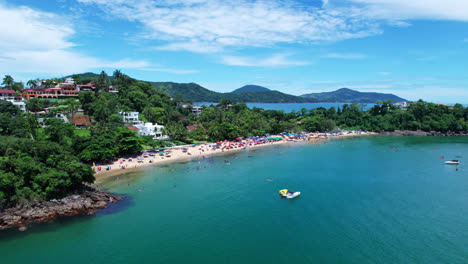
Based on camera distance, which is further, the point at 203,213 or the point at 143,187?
the point at 143,187

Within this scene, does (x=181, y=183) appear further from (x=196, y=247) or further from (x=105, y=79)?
(x=105, y=79)

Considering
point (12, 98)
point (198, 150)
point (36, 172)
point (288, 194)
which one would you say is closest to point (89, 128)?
point (198, 150)

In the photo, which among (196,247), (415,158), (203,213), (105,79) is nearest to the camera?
(196,247)

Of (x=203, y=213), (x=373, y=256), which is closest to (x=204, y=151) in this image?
(x=203, y=213)

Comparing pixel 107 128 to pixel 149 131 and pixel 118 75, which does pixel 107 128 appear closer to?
pixel 149 131

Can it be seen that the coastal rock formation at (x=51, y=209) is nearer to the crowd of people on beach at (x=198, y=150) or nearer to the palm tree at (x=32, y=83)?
the crowd of people on beach at (x=198, y=150)

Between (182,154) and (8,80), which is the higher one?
(8,80)

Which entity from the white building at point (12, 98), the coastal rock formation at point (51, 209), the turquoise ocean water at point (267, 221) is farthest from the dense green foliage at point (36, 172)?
the white building at point (12, 98)
